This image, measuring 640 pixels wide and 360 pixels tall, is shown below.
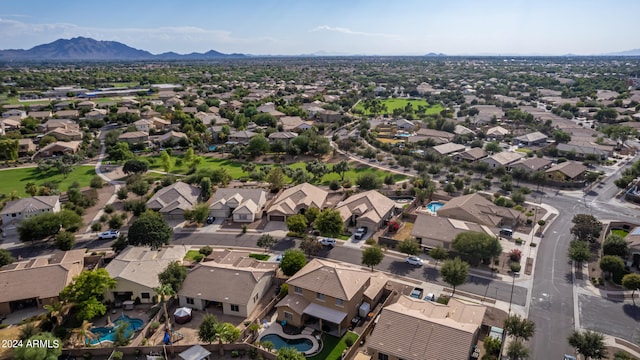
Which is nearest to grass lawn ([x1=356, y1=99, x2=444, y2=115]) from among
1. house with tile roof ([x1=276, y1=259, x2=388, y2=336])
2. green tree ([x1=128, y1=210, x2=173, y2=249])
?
green tree ([x1=128, y1=210, x2=173, y2=249])

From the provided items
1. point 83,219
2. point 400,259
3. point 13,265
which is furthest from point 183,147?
point 400,259

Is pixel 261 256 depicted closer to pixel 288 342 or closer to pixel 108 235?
A: pixel 288 342

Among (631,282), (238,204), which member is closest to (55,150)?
(238,204)

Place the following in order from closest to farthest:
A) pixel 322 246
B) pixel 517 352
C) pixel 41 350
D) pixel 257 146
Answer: pixel 41 350 → pixel 517 352 → pixel 322 246 → pixel 257 146

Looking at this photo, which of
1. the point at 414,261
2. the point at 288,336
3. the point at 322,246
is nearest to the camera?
the point at 288,336

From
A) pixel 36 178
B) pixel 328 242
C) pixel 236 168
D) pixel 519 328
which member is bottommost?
pixel 236 168

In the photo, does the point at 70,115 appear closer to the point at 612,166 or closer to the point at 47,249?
the point at 47,249

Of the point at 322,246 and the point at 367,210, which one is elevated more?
the point at 367,210
